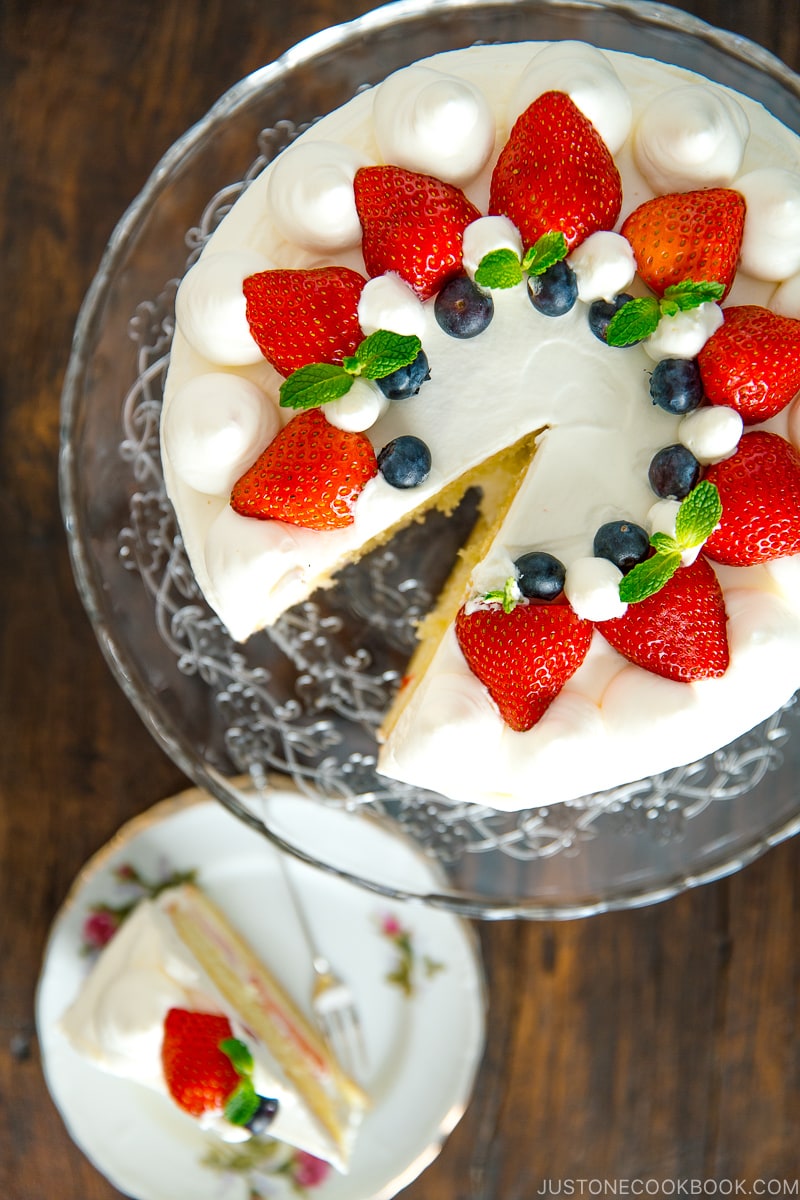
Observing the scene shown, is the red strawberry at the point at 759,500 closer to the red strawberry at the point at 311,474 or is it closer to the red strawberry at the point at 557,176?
the red strawberry at the point at 557,176

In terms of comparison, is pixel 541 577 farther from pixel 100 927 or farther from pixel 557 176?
pixel 100 927

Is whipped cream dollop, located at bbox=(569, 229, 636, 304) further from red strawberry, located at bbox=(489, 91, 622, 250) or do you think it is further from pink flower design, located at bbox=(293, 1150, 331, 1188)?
pink flower design, located at bbox=(293, 1150, 331, 1188)

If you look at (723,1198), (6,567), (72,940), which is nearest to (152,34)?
(6,567)

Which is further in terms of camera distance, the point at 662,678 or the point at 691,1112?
the point at 691,1112

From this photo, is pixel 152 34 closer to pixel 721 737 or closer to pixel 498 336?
pixel 498 336

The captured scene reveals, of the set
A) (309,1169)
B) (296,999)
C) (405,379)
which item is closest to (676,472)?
(405,379)

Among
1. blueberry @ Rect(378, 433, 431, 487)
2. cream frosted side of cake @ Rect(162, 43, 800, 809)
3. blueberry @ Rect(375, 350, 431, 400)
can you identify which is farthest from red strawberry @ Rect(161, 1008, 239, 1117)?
blueberry @ Rect(375, 350, 431, 400)
